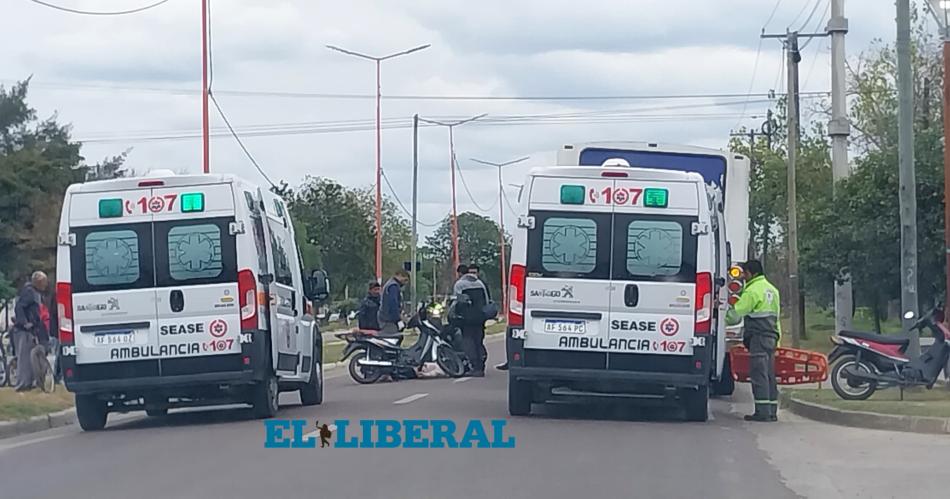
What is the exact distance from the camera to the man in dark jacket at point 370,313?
1043 inches

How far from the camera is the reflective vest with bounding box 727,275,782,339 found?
16.8 meters

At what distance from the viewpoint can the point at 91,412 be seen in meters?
16.4

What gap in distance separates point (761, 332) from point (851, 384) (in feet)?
9.25

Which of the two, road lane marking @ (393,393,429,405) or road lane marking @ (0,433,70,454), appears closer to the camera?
road lane marking @ (0,433,70,454)

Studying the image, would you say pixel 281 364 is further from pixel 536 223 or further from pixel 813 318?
pixel 813 318

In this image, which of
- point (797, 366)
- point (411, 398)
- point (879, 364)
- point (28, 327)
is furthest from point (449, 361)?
point (879, 364)

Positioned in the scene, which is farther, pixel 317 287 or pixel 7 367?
pixel 7 367

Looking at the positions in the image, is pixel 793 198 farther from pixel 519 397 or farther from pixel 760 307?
pixel 519 397

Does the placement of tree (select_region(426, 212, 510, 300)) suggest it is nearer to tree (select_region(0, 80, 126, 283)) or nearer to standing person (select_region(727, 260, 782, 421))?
tree (select_region(0, 80, 126, 283))

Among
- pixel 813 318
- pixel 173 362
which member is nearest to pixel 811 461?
pixel 173 362

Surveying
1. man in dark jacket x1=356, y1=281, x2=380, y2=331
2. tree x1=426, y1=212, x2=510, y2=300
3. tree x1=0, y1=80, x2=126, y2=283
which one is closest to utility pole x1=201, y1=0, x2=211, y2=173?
man in dark jacket x1=356, y1=281, x2=380, y2=331

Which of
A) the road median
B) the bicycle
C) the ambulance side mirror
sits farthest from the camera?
the bicycle

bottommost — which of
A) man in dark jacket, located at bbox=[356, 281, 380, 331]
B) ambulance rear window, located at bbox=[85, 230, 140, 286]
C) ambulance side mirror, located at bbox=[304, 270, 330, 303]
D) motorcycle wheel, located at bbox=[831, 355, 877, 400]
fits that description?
motorcycle wheel, located at bbox=[831, 355, 877, 400]

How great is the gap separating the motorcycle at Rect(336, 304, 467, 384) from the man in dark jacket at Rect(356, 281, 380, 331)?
1.95m
